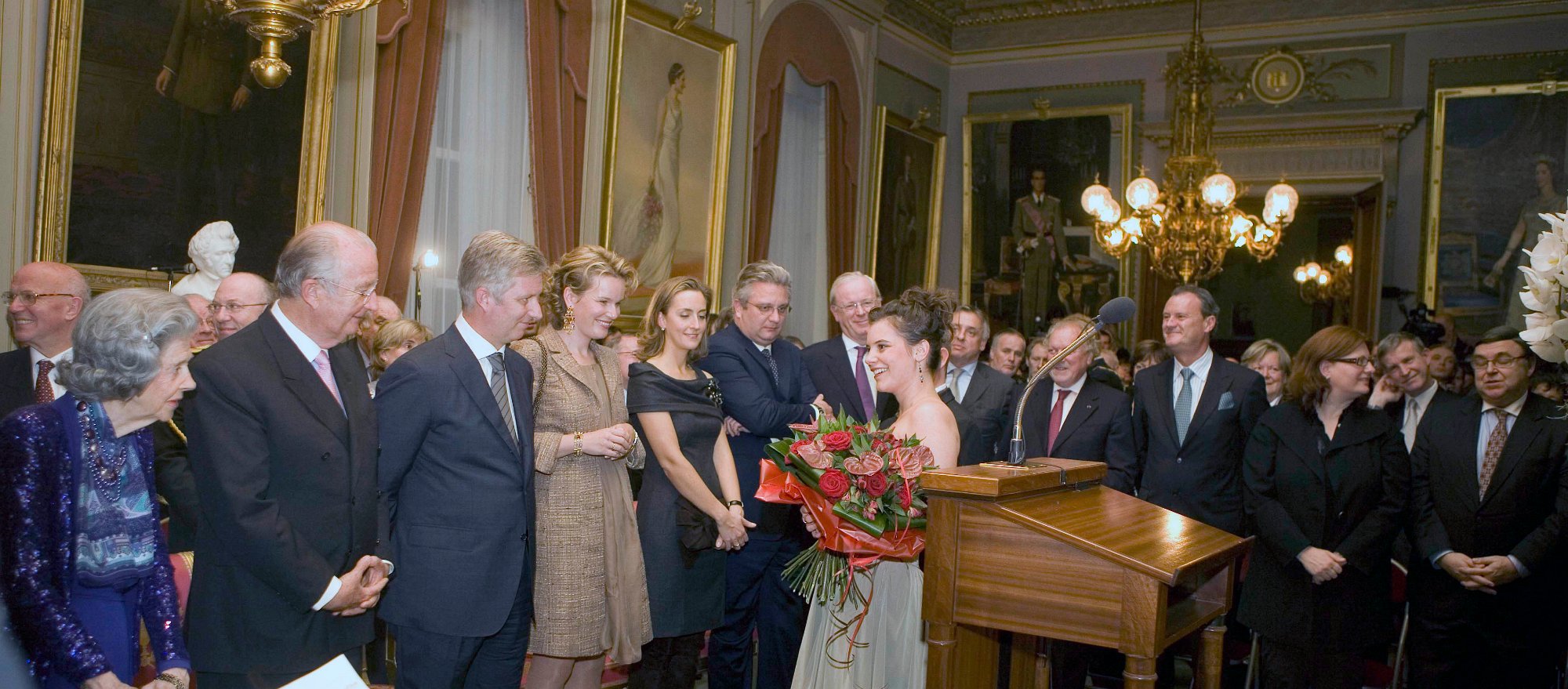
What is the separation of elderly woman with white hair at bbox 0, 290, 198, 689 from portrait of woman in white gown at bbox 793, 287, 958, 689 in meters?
1.68

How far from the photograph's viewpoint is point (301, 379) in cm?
261

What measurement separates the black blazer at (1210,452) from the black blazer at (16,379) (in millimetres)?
3935

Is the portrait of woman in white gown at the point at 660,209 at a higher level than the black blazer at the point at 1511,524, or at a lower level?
higher

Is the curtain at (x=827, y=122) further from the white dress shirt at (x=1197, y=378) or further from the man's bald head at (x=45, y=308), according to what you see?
the man's bald head at (x=45, y=308)

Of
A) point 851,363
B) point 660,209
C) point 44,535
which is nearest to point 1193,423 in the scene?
point 851,363

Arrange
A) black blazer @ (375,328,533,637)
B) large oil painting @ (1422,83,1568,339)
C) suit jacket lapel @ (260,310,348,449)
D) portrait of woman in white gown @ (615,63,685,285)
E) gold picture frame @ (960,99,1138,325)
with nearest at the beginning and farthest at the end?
suit jacket lapel @ (260,310,348,449) → black blazer @ (375,328,533,637) → portrait of woman in white gown @ (615,63,685,285) → large oil painting @ (1422,83,1568,339) → gold picture frame @ (960,99,1138,325)

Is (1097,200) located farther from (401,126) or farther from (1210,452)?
(401,126)

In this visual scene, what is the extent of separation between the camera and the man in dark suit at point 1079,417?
4762 mm

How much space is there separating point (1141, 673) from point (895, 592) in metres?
0.91

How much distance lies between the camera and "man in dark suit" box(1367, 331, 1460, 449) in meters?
5.73

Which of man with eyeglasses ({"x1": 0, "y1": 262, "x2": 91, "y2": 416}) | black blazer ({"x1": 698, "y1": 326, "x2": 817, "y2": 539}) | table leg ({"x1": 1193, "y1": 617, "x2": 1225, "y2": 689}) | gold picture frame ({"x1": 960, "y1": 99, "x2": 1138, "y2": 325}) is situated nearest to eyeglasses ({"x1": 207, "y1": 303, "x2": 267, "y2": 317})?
man with eyeglasses ({"x1": 0, "y1": 262, "x2": 91, "y2": 416})

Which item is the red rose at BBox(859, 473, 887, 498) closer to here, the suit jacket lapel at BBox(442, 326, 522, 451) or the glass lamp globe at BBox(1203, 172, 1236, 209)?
the suit jacket lapel at BBox(442, 326, 522, 451)

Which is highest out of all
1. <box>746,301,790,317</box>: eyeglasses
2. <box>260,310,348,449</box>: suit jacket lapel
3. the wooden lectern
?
<box>746,301,790,317</box>: eyeglasses

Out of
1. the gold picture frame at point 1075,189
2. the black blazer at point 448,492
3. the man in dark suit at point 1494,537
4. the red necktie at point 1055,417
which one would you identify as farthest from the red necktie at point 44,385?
the gold picture frame at point 1075,189
